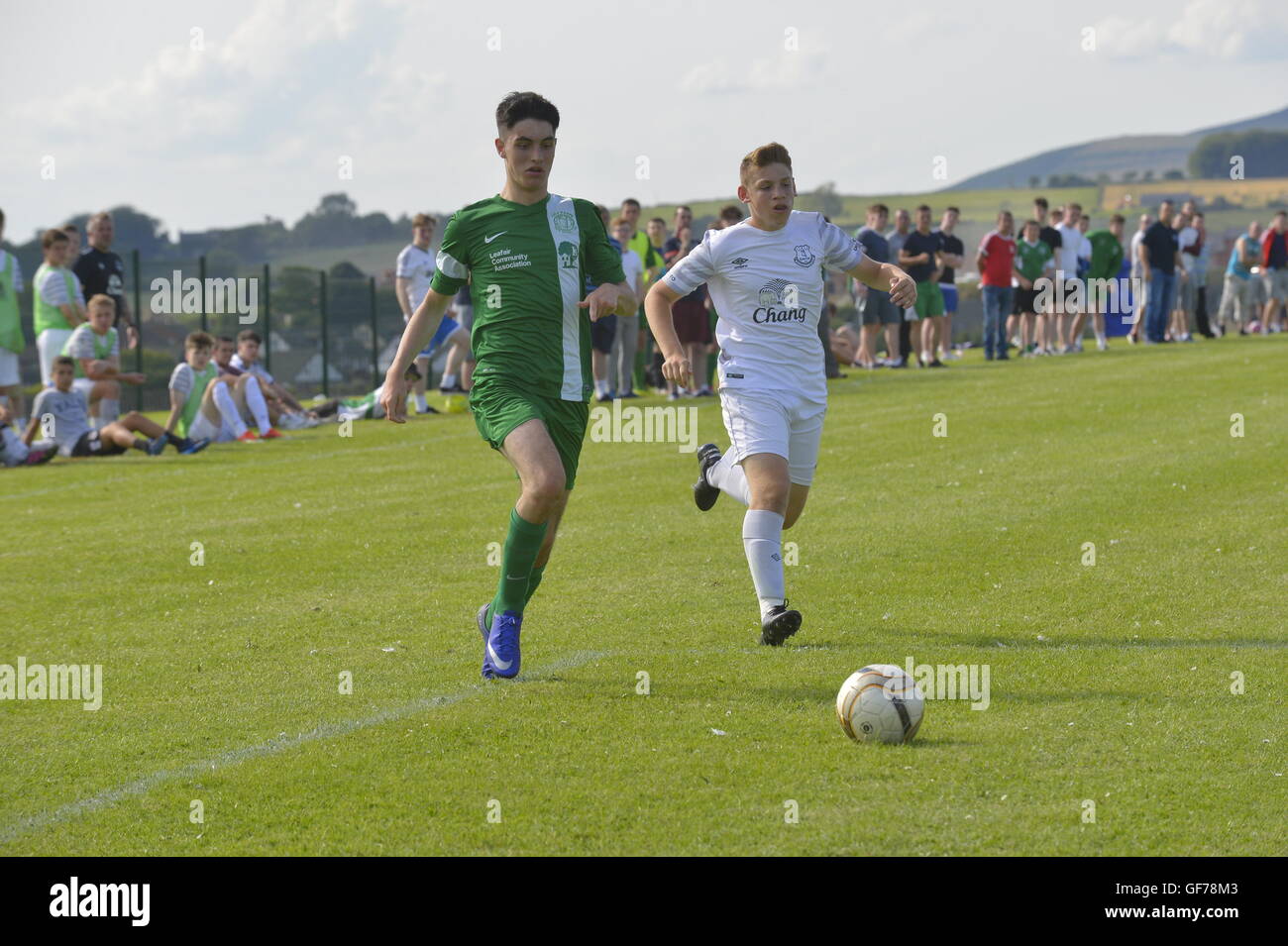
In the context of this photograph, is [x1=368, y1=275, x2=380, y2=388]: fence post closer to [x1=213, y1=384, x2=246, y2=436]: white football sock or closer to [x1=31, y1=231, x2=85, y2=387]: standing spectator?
[x1=213, y1=384, x2=246, y2=436]: white football sock

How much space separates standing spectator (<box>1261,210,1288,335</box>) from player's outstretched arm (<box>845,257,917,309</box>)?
24204 mm

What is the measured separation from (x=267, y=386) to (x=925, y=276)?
399 inches

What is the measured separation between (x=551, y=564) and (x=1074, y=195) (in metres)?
93.8

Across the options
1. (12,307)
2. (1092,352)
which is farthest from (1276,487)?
(1092,352)

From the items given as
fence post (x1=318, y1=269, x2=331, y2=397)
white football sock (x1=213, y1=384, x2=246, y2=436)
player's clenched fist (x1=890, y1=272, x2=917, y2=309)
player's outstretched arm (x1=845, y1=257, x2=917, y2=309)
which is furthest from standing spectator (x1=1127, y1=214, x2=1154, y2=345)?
player's clenched fist (x1=890, y1=272, x2=917, y2=309)

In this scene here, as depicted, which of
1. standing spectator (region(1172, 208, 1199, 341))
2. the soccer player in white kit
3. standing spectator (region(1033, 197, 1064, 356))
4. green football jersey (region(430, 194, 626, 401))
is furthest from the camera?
standing spectator (region(1172, 208, 1199, 341))

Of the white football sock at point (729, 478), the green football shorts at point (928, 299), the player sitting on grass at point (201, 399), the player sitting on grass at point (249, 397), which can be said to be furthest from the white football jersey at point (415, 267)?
the white football sock at point (729, 478)

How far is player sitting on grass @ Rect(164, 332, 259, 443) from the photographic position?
1794 cm

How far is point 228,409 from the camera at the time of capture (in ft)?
60.5

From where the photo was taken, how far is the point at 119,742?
5.95 meters

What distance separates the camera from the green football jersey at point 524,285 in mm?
6824

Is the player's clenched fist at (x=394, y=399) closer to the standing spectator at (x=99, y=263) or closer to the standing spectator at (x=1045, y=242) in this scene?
the standing spectator at (x=99, y=263)

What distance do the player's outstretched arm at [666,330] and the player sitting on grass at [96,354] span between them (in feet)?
37.0
